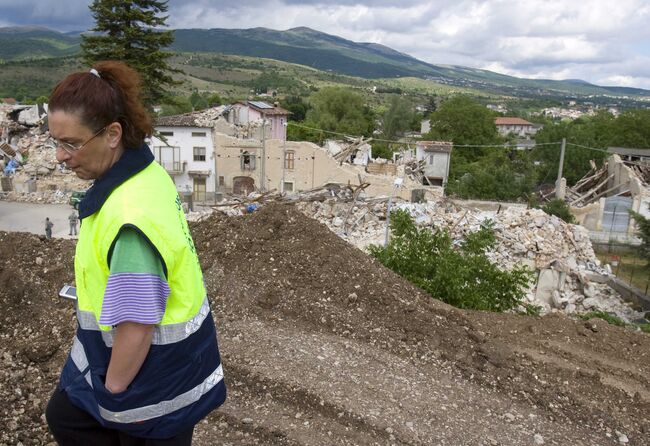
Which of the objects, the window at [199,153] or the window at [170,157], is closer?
the window at [170,157]

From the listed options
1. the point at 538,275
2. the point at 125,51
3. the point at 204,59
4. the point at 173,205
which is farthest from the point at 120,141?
the point at 204,59

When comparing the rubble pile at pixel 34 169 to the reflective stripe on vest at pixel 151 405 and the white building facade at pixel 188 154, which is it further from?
the reflective stripe on vest at pixel 151 405

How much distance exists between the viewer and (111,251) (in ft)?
5.21

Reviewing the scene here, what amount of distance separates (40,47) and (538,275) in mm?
229786

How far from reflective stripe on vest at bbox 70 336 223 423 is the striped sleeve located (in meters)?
0.38

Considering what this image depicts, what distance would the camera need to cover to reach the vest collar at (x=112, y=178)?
5.48 feet

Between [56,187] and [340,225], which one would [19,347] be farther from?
[56,187]

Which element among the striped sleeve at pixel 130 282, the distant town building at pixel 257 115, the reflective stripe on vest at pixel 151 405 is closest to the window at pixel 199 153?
the distant town building at pixel 257 115

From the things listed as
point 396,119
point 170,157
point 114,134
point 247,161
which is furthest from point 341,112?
point 114,134

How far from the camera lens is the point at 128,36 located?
20203mm

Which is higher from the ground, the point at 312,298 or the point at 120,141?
the point at 120,141

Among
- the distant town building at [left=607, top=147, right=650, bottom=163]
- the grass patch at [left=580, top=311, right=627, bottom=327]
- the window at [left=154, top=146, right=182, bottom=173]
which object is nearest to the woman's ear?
the grass patch at [left=580, top=311, right=627, bottom=327]

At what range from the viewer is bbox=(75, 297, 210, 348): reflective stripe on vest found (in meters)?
1.70

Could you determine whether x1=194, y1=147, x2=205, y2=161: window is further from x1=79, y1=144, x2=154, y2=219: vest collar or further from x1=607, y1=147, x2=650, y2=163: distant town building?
x1=79, y1=144, x2=154, y2=219: vest collar
